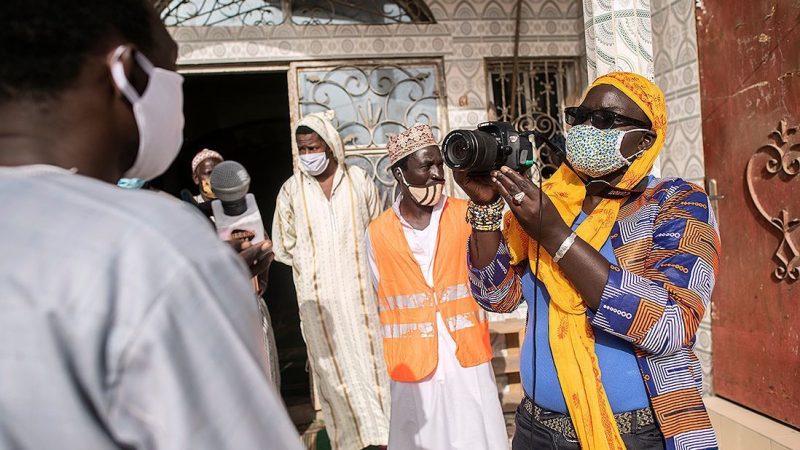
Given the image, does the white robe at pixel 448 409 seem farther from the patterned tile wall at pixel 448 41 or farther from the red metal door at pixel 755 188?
the patterned tile wall at pixel 448 41

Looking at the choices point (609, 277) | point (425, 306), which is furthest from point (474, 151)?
point (425, 306)

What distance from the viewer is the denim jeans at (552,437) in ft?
5.11

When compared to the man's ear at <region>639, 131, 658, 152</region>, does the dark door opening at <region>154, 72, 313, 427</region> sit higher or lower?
higher

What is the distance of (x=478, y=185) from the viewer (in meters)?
1.74

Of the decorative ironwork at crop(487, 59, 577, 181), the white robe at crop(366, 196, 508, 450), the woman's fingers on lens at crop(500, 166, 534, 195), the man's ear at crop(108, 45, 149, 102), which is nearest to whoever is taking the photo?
the man's ear at crop(108, 45, 149, 102)

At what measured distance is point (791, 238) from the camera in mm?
2719

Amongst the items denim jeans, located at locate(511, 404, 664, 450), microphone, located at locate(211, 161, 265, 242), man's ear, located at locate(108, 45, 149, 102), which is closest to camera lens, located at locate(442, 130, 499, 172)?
microphone, located at locate(211, 161, 265, 242)

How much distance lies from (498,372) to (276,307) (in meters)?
6.20

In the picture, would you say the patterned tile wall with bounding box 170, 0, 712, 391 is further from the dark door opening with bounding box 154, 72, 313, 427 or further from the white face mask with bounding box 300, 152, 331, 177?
the dark door opening with bounding box 154, 72, 313, 427

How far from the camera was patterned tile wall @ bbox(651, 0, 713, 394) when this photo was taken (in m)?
3.38

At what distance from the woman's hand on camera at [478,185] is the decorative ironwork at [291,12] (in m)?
3.53

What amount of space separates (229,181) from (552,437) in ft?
3.66

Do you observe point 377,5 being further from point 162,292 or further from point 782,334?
point 162,292

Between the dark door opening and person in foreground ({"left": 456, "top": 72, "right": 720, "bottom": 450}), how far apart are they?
6188mm
